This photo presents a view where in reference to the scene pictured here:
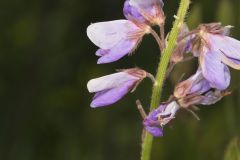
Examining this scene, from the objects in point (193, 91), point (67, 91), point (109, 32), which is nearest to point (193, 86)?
point (193, 91)

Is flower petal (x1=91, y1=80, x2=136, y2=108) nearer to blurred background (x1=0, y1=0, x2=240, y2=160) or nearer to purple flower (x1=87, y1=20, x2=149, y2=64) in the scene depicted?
purple flower (x1=87, y1=20, x2=149, y2=64)

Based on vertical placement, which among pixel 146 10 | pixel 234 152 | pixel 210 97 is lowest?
pixel 234 152

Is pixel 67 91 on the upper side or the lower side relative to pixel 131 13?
lower

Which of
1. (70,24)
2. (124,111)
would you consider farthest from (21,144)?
(70,24)

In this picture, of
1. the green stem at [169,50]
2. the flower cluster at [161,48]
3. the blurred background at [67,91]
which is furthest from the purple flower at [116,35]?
the blurred background at [67,91]

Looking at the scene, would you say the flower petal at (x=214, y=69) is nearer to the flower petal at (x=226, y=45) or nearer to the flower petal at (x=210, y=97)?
the flower petal at (x=226, y=45)

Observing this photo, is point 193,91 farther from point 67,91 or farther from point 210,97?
point 67,91

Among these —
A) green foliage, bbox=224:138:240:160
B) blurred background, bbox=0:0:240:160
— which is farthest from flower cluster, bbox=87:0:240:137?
blurred background, bbox=0:0:240:160
